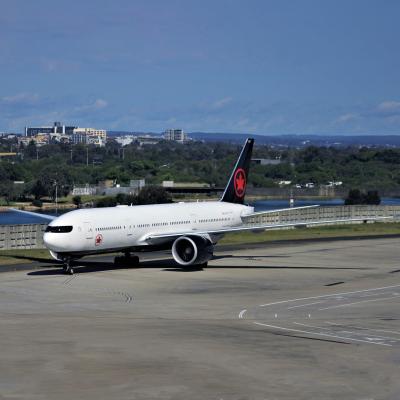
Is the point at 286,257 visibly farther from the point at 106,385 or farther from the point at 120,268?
the point at 106,385

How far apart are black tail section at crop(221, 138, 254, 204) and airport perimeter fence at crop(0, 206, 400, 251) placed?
1.87 m

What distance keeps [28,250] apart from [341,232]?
3556cm

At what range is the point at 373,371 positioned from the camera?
32594 millimetres

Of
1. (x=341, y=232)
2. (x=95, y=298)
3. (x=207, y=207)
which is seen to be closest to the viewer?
(x=95, y=298)

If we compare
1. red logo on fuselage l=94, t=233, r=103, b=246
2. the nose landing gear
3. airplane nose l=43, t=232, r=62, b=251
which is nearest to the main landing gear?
red logo on fuselage l=94, t=233, r=103, b=246

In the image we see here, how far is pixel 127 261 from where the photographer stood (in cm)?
6731

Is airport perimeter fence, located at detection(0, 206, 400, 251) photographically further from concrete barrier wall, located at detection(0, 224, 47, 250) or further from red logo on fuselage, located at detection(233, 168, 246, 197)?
red logo on fuselage, located at detection(233, 168, 246, 197)

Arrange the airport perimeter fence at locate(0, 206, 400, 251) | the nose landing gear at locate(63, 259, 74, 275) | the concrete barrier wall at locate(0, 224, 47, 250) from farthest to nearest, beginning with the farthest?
the airport perimeter fence at locate(0, 206, 400, 251)
the concrete barrier wall at locate(0, 224, 47, 250)
the nose landing gear at locate(63, 259, 74, 275)

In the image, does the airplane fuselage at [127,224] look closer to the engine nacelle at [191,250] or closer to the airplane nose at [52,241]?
the airplane nose at [52,241]

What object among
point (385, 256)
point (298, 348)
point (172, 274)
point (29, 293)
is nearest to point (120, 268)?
point (172, 274)

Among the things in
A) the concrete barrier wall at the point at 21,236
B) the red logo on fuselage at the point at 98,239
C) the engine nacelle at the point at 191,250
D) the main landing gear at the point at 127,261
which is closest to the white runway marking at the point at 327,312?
the engine nacelle at the point at 191,250

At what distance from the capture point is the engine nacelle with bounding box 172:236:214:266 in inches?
2520

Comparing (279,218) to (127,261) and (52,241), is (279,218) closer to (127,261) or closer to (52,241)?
(127,261)

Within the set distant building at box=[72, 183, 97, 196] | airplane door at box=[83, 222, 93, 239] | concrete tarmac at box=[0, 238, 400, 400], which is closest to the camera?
concrete tarmac at box=[0, 238, 400, 400]
